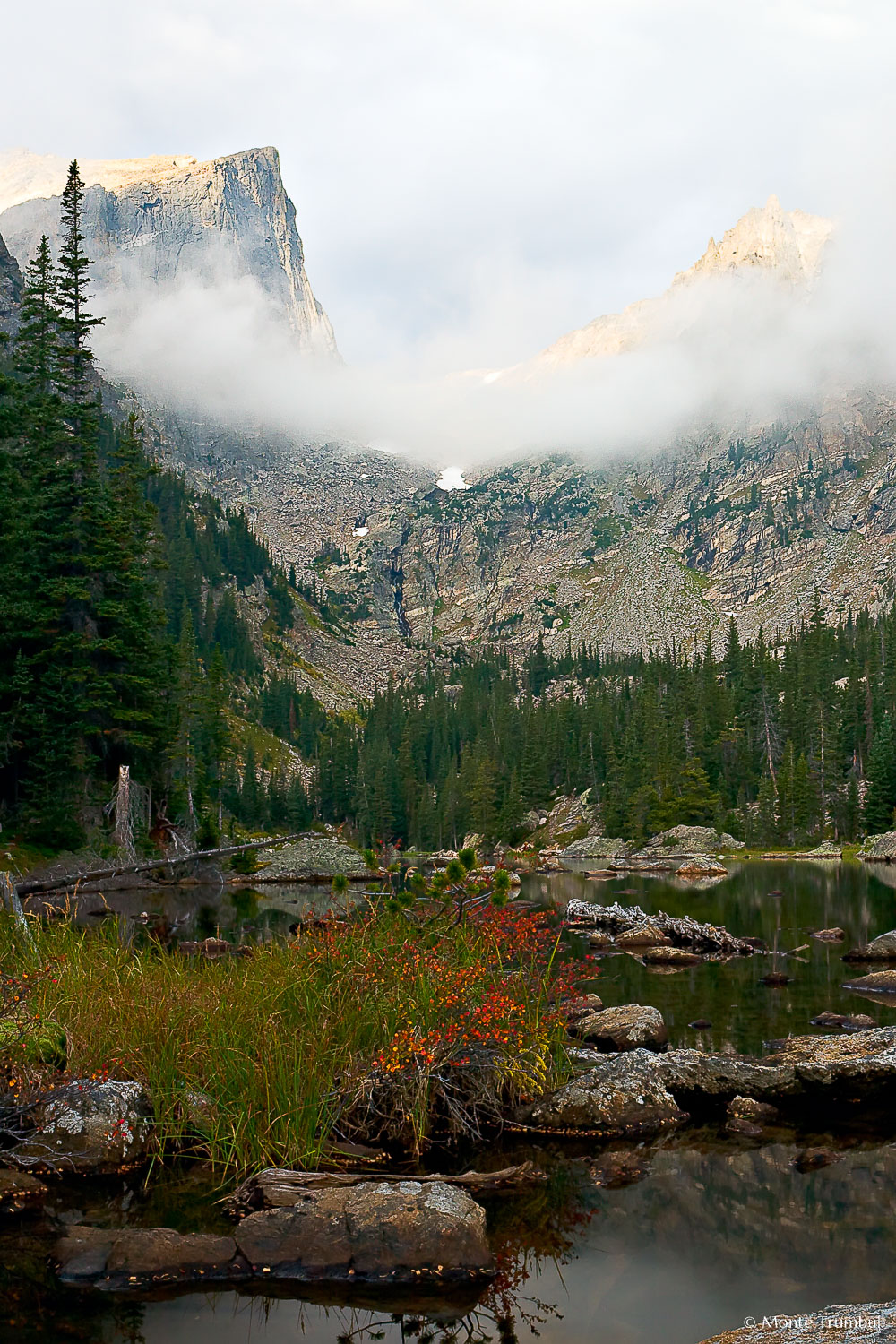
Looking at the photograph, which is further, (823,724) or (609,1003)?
(823,724)

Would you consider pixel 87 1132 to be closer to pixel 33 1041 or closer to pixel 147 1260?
pixel 33 1041

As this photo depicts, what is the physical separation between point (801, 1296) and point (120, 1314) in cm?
656

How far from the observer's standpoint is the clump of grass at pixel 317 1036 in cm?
1235

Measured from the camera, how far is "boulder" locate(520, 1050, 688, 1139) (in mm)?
14570

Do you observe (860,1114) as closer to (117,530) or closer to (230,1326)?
(230,1326)

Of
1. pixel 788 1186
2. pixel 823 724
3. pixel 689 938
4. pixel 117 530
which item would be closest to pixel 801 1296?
pixel 788 1186

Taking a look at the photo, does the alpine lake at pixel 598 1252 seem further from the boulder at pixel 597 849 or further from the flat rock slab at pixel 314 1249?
the boulder at pixel 597 849

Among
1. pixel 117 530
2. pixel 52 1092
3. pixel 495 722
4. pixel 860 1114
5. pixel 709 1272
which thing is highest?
pixel 117 530

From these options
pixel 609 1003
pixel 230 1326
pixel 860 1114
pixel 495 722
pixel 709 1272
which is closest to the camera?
pixel 230 1326

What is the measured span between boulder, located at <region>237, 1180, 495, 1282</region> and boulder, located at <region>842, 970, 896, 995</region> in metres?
18.6

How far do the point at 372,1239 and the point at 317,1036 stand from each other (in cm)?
377

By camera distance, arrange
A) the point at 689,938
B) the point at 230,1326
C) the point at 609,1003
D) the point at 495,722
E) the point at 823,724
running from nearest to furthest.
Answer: the point at 230,1326
the point at 609,1003
the point at 689,938
the point at 823,724
the point at 495,722

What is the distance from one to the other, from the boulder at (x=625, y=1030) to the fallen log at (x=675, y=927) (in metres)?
10.6

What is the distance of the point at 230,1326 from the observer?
8945 mm
